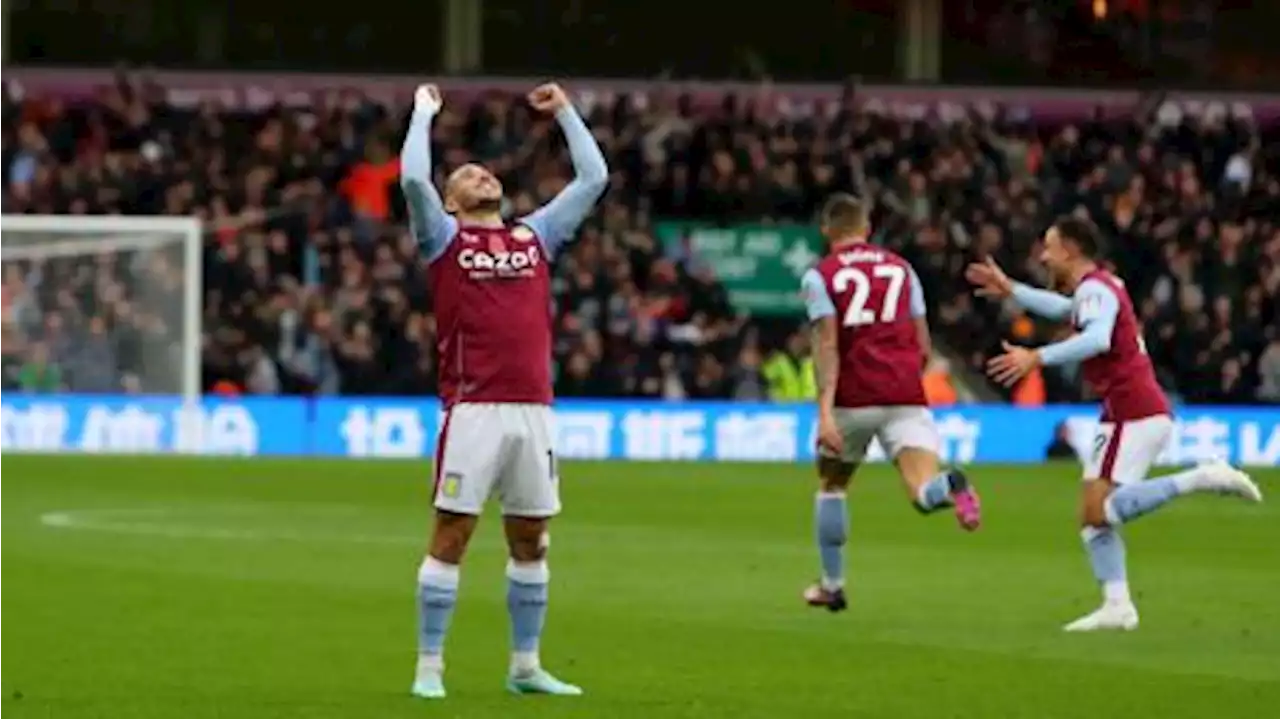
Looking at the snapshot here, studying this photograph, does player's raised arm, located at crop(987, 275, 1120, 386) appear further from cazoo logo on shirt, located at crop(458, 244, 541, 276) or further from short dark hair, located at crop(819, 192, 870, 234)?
cazoo logo on shirt, located at crop(458, 244, 541, 276)

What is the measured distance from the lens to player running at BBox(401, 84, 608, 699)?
48.2ft

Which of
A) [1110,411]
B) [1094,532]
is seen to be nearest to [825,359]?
[1110,411]

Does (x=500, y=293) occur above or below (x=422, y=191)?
below

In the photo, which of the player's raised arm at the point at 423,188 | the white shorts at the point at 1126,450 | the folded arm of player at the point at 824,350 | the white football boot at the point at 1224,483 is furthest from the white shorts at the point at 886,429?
the player's raised arm at the point at 423,188

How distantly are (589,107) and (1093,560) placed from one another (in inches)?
1211

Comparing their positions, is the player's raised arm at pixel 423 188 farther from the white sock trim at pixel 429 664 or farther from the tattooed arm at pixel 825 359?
the tattooed arm at pixel 825 359

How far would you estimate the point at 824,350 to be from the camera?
65.4ft

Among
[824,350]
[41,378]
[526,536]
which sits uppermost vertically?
[824,350]

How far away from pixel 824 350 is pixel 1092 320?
166cm

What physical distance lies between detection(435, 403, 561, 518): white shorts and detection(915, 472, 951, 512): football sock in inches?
200

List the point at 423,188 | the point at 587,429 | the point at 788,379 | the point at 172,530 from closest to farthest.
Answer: the point at 423,188 → the point at 172,530 → the point at 587,429 → the point at 788,379

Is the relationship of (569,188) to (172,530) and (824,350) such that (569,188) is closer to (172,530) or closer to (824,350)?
(824,350)

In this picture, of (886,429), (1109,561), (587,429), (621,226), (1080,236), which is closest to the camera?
(1109,561)

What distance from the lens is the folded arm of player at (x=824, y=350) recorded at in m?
19.8
